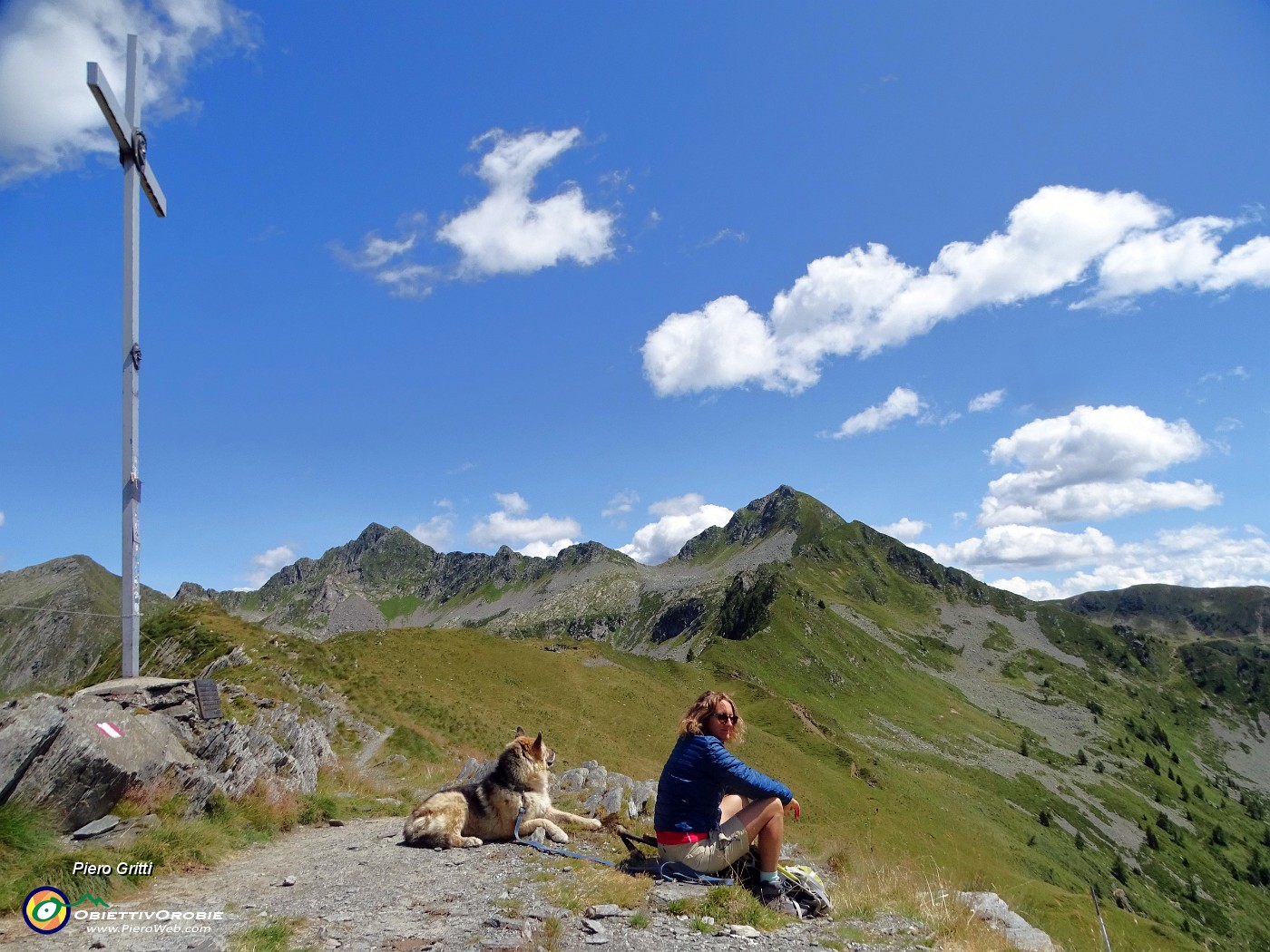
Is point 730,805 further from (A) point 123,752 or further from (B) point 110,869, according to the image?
(A) point 123,752

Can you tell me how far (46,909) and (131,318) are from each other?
11.3m

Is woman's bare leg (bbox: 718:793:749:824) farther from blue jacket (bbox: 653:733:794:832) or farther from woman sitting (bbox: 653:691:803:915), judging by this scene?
blue jacket (bbox: 653:733:794:832)

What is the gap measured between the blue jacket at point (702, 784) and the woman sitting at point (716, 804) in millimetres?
11

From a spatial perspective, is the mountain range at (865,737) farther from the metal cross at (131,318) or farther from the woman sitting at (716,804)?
the metal cross at (131,318)

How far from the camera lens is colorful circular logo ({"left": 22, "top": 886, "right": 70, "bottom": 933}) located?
261 inches

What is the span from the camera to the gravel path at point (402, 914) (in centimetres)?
639

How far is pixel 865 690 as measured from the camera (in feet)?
476

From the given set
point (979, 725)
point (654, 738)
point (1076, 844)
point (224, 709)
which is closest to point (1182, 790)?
point (979, 725)

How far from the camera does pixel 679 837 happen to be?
8.41 meters

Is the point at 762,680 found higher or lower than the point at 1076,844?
higher

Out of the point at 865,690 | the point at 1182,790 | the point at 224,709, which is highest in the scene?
the point at 224,709

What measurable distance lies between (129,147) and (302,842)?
14.1m

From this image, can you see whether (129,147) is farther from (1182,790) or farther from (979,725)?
(1182,790)

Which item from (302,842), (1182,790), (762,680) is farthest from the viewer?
(1182,790)
